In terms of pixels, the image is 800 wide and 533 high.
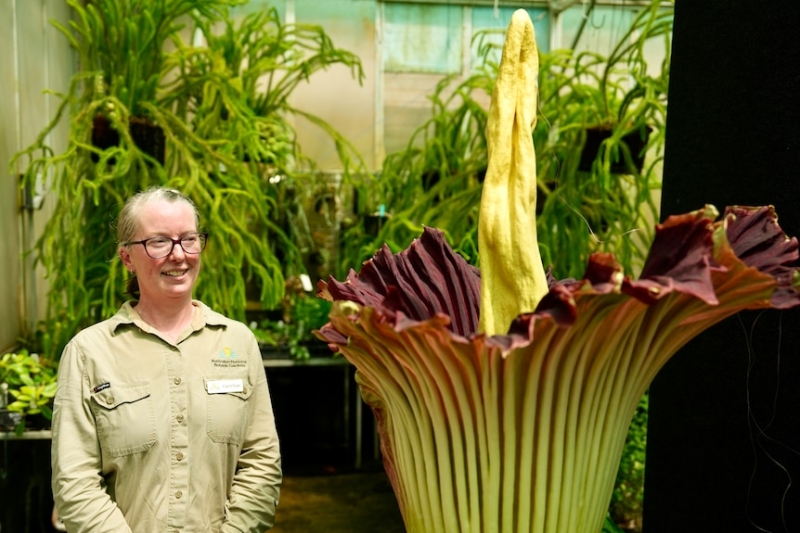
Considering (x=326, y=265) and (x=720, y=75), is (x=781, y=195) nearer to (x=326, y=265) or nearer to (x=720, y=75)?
(x=720, y=75)

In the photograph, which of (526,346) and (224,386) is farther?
(224,386)

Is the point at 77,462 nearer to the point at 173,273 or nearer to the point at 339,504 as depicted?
the point at 173,273

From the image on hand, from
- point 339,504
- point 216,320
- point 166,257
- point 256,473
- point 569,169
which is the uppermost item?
point 569,169

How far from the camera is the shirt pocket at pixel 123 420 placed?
88cm

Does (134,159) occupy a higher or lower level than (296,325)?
higher

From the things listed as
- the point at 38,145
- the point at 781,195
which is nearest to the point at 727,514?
the point at 781,195

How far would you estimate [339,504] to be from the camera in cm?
264

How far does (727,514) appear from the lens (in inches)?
36.0

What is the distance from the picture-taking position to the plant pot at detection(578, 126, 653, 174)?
198cm

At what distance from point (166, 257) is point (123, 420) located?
225mm

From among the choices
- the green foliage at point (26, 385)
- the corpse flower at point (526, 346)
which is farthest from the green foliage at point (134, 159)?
the corpse flower at point (526, 346)

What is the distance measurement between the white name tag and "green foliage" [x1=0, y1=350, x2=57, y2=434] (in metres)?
1.09

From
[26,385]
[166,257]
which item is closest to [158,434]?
[166,257]

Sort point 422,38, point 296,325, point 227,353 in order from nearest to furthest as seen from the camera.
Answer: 1. point 227,353
2. point 296,325
3. point 422,38
